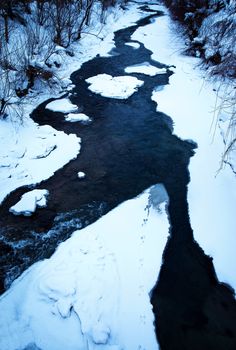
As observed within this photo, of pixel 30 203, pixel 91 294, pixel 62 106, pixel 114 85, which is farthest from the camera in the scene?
pixel 114 85

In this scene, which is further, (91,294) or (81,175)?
(81,175)

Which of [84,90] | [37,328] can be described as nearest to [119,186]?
[37,328]

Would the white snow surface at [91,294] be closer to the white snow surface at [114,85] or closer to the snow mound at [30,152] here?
the snow mound at [30,152]

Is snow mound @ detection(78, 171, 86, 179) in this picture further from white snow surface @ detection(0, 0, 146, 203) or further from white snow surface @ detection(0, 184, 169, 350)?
white snow surface @ detection(0, 184, 169, 350)

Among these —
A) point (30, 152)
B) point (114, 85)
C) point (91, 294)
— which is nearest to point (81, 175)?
point (30, 152)

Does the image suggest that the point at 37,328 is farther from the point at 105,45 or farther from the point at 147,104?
the point at 105,45

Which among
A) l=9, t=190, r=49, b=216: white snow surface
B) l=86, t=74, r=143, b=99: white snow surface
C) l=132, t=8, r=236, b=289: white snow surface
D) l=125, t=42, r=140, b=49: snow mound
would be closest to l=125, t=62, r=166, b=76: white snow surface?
l=132, t=8, r=236, b=289: white snow surface

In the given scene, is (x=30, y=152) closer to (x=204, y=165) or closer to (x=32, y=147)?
(x=32, y=147)
